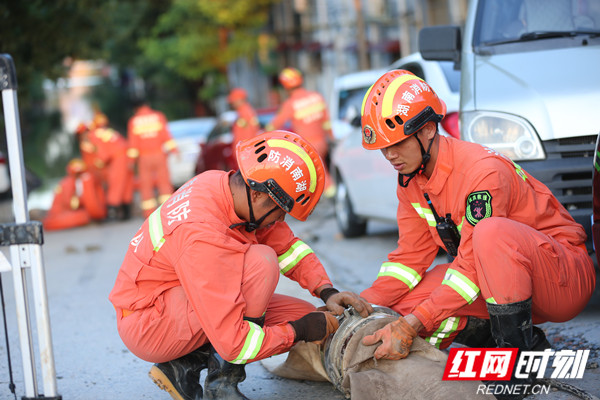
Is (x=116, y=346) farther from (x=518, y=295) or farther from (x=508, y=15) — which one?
(x=508, y=15)

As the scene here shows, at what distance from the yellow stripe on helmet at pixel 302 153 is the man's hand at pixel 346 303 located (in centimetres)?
57

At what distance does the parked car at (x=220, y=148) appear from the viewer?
1287 centimetres

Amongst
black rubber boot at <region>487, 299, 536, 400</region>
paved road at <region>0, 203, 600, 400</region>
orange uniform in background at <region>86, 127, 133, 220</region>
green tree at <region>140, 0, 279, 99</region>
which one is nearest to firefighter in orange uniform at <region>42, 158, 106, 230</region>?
orange uniform in background at <region>86, 127, 133, 220</region>

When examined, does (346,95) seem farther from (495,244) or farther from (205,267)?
(205,267)

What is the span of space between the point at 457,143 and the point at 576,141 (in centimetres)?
117

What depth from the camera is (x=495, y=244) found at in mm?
3361

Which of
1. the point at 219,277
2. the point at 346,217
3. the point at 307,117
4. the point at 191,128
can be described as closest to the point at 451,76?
the point at 346,217

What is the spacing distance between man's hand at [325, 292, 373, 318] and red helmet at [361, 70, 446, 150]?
729 millimetres

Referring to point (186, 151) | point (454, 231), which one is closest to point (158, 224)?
point (454, 231)

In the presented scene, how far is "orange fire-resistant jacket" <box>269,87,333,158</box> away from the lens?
1166 cm

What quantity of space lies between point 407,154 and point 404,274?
0.67 meters

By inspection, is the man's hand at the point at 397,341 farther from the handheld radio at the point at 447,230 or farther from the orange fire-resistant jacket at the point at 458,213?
the handheld radio at the point at 447,230

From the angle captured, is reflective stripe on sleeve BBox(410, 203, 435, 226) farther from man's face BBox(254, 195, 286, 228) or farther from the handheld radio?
man's face BBox(254, 195, 286, 228)

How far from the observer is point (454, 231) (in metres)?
3.81
